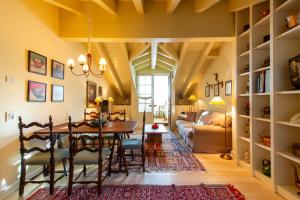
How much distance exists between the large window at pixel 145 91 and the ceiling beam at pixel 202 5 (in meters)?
5.05

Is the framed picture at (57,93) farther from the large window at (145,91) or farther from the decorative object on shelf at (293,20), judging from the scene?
the large window at (145,91)

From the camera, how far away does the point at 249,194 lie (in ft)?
8.11

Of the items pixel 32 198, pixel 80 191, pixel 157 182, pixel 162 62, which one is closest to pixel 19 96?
pixel 32 198

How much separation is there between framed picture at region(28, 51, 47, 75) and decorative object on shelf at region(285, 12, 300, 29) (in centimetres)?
348

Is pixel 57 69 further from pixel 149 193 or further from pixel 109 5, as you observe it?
pixel 149 193

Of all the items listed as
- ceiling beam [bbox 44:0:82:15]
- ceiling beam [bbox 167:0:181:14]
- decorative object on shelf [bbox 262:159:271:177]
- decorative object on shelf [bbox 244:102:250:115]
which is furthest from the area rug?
ceiling beam [bbox 167:0:181:14]

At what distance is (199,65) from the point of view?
617cm

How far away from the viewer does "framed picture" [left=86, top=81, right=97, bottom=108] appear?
509cm

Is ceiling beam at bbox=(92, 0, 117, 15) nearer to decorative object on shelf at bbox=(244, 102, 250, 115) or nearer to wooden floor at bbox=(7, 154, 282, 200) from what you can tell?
wooden floor at bbox=(7, 154, 282, 200)

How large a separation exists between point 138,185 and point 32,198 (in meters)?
1.33

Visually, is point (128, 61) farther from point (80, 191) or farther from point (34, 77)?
point (80, 191)

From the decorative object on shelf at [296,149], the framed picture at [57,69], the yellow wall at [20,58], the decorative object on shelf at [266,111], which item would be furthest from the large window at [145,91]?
the decorative object on shelf at [296,149]

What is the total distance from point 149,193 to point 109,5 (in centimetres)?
292

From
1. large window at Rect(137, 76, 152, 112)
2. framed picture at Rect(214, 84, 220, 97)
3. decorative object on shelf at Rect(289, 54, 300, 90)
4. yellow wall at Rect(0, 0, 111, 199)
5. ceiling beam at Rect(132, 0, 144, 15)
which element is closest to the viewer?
decorative object on shelf at Rect(289, 54, 300, 90)
